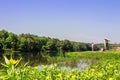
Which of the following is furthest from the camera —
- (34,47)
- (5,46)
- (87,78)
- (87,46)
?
(87,46)

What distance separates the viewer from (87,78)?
5949mm

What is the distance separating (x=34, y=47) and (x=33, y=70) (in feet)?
350

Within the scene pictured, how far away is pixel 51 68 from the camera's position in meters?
5.96

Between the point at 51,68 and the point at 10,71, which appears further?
the point at 51,68

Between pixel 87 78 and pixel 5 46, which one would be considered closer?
pixel 87 78

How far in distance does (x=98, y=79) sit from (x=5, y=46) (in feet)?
300

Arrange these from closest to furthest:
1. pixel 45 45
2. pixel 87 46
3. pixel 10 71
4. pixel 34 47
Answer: pixel 10 71 < pixel 34 47 < pixel 45 45 < pixel 87 46

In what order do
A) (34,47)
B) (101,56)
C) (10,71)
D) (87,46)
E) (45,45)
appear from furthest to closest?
(87,46) → (45,45) → (34,47) → (101,56) → (10,71)

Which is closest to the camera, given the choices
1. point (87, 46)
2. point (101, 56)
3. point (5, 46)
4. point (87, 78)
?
point (87, 78)

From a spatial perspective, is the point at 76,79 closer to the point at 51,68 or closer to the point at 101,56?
the point at 51,68

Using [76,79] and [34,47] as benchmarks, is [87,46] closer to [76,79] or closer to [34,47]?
[34,47]

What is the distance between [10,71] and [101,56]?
152 feet

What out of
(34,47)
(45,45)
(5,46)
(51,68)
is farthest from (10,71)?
(45,45)

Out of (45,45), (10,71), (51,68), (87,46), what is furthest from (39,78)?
(87,46)
